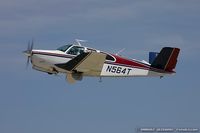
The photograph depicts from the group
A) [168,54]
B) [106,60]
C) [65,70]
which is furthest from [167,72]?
[65,70]

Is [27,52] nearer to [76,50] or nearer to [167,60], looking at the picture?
[76,50]

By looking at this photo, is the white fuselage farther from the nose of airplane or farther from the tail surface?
the tail surface

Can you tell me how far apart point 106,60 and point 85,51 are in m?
1.87

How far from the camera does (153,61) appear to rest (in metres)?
44.3

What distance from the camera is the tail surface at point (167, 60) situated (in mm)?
43531

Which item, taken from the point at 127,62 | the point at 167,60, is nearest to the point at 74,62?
the point at 127,62

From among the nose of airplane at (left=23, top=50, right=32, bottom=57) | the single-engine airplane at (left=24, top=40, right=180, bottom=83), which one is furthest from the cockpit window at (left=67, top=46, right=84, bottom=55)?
the nose of airplane at (left=23, top=50, right=32, bottom=57)

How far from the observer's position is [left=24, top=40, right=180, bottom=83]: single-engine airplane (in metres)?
40.9

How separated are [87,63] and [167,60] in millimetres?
6003

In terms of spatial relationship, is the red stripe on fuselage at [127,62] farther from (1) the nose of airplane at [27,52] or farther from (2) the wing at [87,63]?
(1) the nose of airplane at [27,52]

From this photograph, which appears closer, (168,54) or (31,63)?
(31,63)

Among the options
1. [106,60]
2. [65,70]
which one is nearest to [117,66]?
[106,60]

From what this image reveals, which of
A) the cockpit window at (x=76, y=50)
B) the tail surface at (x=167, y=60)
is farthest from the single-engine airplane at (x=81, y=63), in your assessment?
the tail surface at (x=167, y=60)

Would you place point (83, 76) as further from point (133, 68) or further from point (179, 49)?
point (179, 49)
